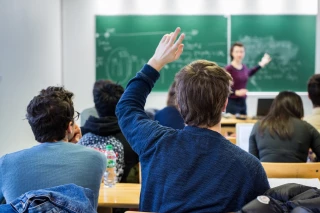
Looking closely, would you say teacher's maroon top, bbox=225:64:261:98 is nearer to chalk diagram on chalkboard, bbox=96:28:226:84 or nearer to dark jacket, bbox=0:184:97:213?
chalk diagram on chalkboard, bbox=96:28:226:84

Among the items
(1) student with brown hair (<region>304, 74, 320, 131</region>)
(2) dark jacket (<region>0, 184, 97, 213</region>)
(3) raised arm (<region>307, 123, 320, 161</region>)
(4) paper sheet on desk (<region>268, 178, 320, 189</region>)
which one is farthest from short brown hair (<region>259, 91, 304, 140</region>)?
(2) dark jacket (<region>0, 184, 97, 213</region>)

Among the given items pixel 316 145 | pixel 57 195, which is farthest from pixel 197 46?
pixel 57 195

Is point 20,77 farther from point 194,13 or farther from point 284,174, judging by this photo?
point 284,174

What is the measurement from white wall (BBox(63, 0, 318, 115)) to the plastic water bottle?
13.0ft

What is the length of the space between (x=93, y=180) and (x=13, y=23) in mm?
3272

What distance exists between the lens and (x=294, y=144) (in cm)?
323

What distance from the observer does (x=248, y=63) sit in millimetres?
6875

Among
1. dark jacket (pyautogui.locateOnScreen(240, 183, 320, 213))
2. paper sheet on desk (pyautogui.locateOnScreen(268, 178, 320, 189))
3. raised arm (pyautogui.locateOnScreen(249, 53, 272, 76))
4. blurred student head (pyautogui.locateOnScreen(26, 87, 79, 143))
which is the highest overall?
raised arm (pyautogui.locateOnScreen(249, 53, 272, 76))

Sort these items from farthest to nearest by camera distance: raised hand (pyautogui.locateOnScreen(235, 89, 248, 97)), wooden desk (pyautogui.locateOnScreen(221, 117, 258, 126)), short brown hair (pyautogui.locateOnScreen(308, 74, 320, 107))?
raised hand (pyautogui.locateOnScreen(235, 89, 248, 97)) < wooden desk (pyautogui.locateOnScreen(221, 117, 258, 126)) < short brown hair (pyautogui.locateOnScreen(308, 74, 320, 107))

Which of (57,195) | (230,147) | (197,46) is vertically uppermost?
(197,46)

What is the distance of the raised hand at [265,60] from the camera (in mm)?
6616

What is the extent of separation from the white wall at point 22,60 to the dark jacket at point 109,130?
1.76 metres

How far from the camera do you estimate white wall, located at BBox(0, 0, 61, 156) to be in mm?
4582

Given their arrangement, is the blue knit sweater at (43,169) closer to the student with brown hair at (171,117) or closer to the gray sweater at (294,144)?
the gray sweater at (294,144)
